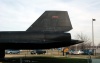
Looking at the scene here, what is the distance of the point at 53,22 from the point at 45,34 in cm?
156

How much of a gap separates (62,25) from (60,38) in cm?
156

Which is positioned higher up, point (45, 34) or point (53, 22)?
point (53, 22)

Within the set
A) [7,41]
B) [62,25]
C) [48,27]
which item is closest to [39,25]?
[48,27]

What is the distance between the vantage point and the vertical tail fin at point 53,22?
1820 cm

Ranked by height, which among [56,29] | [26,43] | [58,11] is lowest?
[26,43]

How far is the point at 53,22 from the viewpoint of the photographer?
18.3 metres

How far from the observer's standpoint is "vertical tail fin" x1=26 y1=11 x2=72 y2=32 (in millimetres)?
18195

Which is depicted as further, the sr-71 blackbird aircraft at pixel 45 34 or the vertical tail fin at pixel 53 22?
the vertical tail fin at pixel 53 22

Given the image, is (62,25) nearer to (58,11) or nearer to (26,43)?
(58,11)

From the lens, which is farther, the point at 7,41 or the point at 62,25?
the point at 62,25

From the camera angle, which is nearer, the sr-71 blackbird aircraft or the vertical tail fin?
the sr-71 blackbird aircraft

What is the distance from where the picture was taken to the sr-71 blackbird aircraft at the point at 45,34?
56.6 ft

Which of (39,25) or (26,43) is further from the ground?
(39,25)

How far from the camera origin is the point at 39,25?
59.8 ft
